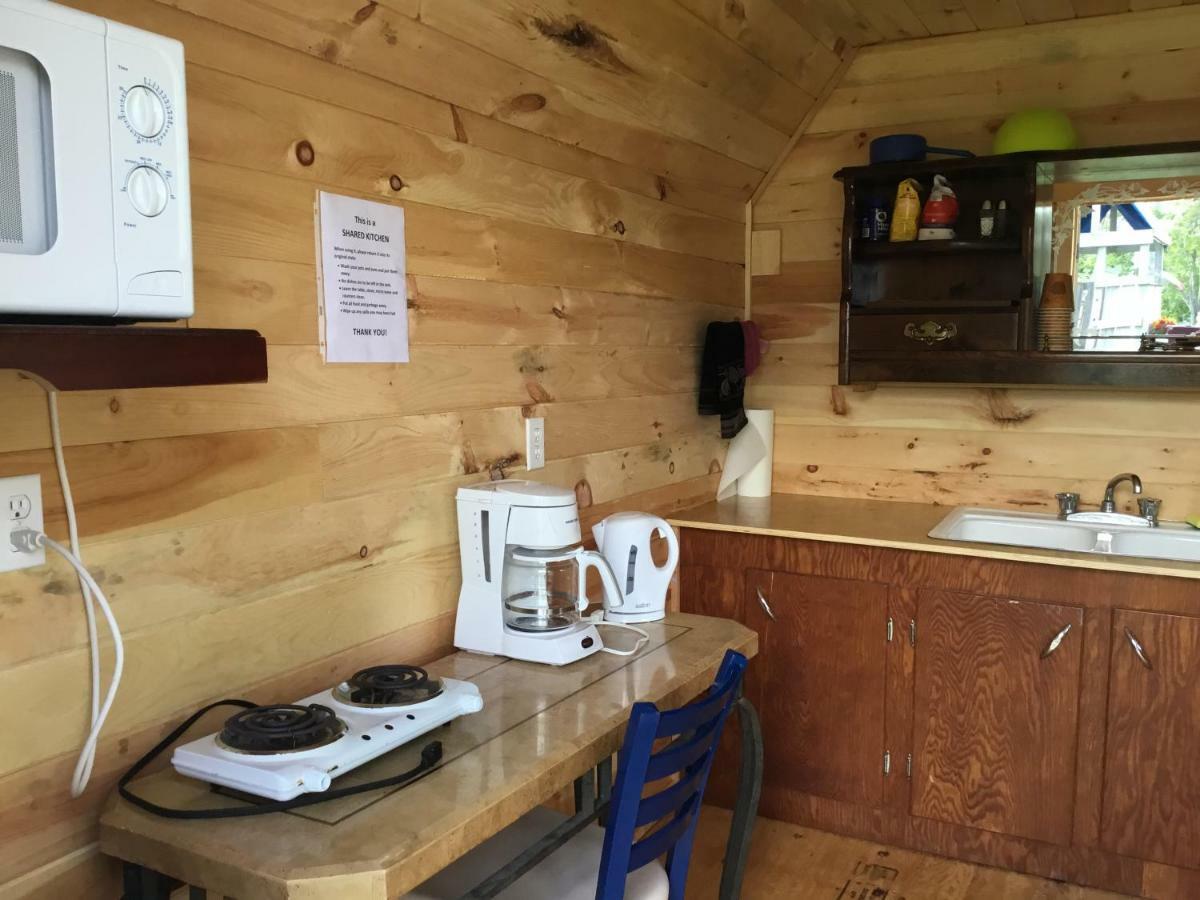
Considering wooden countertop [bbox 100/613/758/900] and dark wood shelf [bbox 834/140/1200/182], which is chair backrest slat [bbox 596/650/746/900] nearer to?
wooden countertop [bbox 100/613/758/900]

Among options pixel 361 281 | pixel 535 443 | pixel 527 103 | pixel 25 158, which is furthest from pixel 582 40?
pixel 25 158

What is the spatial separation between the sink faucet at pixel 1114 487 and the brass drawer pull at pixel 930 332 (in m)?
0.62

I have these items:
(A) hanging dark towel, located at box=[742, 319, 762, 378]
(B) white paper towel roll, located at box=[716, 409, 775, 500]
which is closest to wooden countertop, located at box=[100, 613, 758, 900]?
(B) white paper towel roll, located at box=[716, 409, 775, 500]

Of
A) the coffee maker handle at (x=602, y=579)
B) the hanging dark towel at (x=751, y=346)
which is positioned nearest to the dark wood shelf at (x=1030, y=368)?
the hanging dark towel at (x=751, y=346)

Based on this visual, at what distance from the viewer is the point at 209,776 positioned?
1384 mm

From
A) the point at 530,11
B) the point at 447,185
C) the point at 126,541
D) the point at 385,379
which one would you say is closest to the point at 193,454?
the point at 126,541

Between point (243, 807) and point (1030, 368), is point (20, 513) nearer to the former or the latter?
point (243, 807)

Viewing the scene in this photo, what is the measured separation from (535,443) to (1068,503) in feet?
5.44

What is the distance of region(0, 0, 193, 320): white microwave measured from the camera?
0.99 m

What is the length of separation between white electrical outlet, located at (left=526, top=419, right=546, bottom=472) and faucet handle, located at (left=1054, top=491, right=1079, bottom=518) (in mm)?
1613

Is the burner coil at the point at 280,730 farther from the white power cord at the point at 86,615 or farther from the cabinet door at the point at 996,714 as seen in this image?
the cabinet door at the point at 996,714

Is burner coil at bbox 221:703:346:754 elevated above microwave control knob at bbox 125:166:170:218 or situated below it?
below

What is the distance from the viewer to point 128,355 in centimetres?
108

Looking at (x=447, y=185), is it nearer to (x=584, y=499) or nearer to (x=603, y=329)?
(x=603, y=329)
